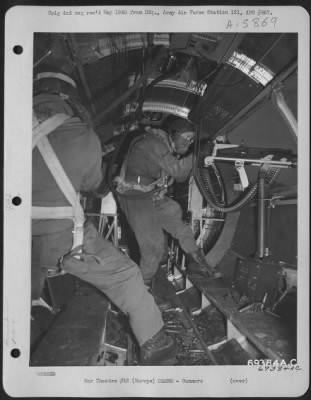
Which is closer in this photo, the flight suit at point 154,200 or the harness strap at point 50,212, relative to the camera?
the harness strap at point 50,212

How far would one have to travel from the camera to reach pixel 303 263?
2.47ft

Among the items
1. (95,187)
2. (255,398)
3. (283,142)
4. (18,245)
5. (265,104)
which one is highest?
(265,104)

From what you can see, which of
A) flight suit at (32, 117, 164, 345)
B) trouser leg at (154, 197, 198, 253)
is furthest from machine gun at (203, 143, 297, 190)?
flight suit at (32, 117, 164, 345)

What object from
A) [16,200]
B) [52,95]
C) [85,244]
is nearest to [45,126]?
[52,95]

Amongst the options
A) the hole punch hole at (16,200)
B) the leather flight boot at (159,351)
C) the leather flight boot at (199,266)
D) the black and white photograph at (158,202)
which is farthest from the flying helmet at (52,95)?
the leather flight boot at (159,351)

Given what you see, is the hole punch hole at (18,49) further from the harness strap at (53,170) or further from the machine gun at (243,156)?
the machine gun at (243,156)

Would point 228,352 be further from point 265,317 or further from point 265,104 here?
point 265,104

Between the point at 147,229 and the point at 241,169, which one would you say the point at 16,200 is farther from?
the point at 241,169

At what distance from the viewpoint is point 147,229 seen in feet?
3.20

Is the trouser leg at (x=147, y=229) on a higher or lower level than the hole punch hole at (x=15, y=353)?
higher

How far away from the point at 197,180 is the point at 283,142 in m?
0.30

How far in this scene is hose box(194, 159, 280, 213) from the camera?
0.90 m

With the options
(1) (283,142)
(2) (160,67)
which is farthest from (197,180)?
(2) (160,67)

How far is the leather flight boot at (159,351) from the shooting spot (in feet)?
2.54
